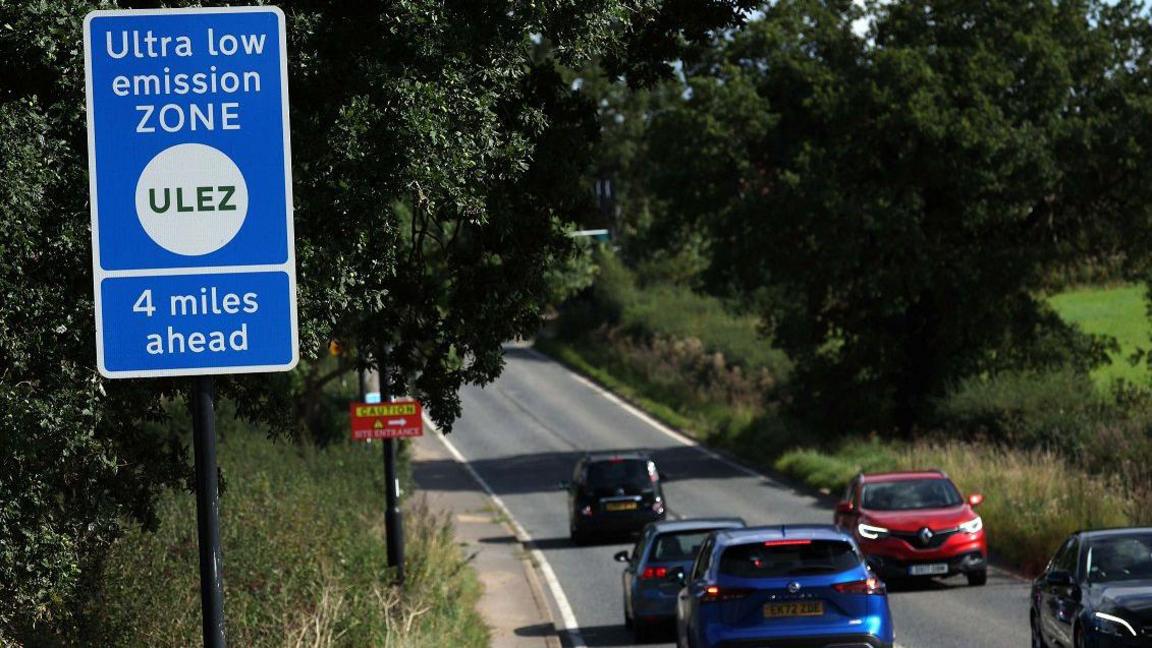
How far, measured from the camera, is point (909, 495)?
25500 millimetres

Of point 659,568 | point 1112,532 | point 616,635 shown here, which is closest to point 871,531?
point 616,635

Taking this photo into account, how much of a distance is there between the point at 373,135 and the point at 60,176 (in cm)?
207

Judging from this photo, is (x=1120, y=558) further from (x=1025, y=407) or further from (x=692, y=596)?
(x=1025, y=407)

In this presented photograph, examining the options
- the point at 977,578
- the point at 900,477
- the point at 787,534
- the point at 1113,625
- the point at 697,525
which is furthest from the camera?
the point at 900,477

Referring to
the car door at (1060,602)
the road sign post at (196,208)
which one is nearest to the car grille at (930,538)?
the car door at (1060,602)

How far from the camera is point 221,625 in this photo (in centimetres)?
582

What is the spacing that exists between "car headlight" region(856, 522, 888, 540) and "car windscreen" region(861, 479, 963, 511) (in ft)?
1.87

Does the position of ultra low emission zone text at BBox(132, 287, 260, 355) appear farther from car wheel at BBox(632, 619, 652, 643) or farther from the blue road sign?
car wheel at BBox(632, 619, 652, 643)

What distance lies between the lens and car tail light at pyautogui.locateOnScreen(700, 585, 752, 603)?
50.8ft

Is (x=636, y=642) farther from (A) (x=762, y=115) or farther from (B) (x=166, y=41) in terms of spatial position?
(A) (x=762, y=115)

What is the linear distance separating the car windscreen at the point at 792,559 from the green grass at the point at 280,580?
2867 mm

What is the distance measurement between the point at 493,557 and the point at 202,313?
26267 mm

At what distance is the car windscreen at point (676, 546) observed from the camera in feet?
70.2

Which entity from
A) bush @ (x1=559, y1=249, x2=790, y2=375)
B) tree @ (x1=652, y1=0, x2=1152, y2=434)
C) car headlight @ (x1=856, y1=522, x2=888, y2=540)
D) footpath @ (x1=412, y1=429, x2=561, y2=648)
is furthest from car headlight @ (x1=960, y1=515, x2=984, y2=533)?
bush @ (x1=559, y1=249, x2=790, y2=375)
